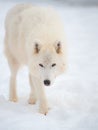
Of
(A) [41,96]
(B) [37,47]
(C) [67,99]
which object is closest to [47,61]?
(B) [37,47]

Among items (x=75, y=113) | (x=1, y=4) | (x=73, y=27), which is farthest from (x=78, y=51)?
(x=1, y=4)

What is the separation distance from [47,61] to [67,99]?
1396 mm

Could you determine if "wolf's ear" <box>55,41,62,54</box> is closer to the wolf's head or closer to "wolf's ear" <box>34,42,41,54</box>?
the wolf's head

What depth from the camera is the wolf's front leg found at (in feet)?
20.2

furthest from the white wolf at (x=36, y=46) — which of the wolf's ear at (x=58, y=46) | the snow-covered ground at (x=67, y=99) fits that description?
the snow-covered ground at (x=67, y=99)

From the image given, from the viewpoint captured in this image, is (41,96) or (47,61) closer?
(47,61)

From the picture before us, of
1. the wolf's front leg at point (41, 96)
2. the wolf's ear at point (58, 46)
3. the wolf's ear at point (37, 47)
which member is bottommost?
the wolf's front leg at point (41, 96)

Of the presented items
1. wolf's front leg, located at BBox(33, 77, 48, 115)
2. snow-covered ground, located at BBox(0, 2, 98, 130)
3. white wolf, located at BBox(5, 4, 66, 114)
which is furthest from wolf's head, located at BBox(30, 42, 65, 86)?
snow-covered ground, located at BBox(0, 2, 98, 130)

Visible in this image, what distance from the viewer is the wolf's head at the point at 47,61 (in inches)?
220

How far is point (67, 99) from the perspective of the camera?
6758mm

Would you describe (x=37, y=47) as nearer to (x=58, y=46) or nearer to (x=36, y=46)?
(x=36, y=46)

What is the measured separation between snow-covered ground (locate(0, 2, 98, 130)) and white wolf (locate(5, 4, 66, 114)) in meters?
0.41


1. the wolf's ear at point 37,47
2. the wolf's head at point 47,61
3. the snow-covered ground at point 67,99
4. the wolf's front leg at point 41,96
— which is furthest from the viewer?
the wolf's front leg at point 41,96

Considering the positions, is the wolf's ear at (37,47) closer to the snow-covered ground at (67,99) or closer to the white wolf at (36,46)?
the white wolf at (36,46)
